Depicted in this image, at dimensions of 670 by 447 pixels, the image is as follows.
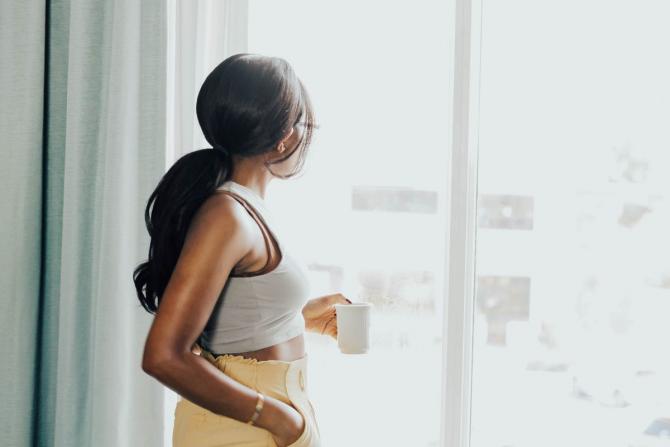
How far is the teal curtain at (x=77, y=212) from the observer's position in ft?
5.43

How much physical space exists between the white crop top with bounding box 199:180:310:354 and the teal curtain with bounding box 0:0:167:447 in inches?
18.3

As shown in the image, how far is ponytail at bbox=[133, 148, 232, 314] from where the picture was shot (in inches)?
48.6

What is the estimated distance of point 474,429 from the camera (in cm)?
174

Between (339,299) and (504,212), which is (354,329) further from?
(504,212)

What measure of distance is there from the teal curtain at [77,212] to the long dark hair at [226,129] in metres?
0.41

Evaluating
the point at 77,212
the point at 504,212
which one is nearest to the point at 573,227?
the point at 504,212

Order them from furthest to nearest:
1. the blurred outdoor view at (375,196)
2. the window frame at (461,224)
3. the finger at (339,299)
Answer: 1. the blurred outdoor view at (375,196)
2. the window frame at (461,224)
3. the finger at (339,299)

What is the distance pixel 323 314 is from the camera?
5.05 feet

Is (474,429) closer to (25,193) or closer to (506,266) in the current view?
(506,266)

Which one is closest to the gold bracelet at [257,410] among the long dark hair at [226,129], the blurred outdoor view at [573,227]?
the long dark hair at [226,129]

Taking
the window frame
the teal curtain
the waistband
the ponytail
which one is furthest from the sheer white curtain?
the waistband

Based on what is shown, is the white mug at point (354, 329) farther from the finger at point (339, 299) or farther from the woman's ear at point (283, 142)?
the woman's ear at point (283, 142)

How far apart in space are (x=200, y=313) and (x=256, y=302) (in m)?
0.13

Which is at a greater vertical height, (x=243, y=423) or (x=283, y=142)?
(x=283, y=142)
